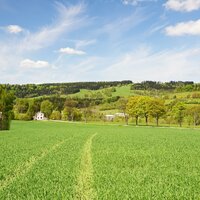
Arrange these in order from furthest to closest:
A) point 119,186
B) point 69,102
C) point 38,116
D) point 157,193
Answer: point 69,102 → point 38,116 → point 119,186 → point 157,193

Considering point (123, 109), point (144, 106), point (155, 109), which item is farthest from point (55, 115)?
point (155, 109)

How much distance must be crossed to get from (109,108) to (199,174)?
16366 cm

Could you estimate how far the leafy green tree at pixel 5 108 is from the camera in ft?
233

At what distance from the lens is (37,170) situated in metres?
18.3

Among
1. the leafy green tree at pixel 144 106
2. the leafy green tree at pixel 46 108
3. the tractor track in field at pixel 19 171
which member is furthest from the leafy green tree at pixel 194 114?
the tractor track in field at pixel 19 171

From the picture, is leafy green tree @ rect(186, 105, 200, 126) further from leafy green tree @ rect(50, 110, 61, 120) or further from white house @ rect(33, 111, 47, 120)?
white house @ rect(33, 111, 47, 120)

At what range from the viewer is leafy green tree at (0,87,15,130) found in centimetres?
7106

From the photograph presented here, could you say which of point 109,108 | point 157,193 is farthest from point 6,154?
point 109,108

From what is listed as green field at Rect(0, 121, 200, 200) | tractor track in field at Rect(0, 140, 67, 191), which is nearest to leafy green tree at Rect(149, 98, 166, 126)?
green field at Rect(0, 121, 200, 200)

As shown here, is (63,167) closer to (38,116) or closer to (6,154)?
(6,154)

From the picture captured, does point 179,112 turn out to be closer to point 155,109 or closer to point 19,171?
point 155,109

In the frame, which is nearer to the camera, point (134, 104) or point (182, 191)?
point (182, 191)

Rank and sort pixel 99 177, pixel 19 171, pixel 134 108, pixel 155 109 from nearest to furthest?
1. pixel 99 177
2. pixel 19 171
3. pixel 155 109
4. pixel 134 108

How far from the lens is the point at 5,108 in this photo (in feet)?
237
